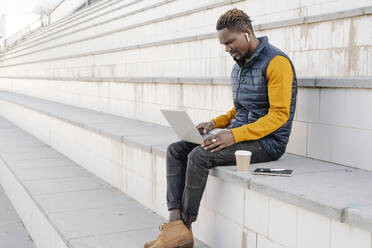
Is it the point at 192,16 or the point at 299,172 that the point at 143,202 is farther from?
the point at 192,16

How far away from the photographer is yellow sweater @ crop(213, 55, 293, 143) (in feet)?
9.12

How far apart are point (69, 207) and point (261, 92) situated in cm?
200

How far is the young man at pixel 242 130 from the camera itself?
9.11ft

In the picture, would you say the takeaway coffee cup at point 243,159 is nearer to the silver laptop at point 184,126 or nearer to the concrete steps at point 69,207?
the silver laptop at point 184,126

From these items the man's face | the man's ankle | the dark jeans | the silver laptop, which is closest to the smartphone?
the dark jeans

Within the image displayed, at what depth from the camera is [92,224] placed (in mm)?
3531

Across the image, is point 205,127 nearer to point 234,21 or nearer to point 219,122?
point 219,122

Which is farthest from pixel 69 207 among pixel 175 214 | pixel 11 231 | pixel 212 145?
pixel 212 145

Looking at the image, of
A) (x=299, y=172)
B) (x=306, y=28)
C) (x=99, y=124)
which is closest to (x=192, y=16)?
(x=99, y=124)

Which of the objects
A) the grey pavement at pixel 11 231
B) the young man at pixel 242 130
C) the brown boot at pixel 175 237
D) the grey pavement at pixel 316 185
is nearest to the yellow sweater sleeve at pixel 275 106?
the young man at pixel 242 130

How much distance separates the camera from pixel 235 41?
2928mm

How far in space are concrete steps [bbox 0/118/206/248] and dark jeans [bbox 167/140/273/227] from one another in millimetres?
398

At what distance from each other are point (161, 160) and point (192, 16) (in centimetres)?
328

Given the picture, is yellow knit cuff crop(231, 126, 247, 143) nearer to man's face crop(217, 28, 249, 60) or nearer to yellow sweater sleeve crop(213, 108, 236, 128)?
man's face crop(217, 28, 249, 60)
